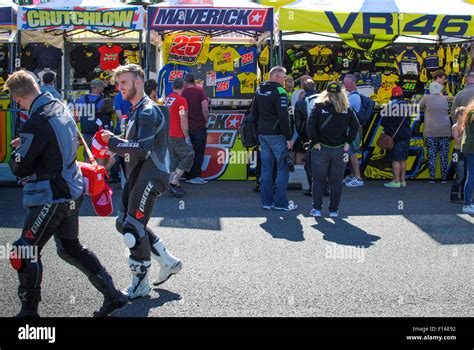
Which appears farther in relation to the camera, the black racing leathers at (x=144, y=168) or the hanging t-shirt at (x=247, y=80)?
the hanging t-shirt at (x=247, y=80)

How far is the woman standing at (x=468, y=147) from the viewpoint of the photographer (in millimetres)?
9844

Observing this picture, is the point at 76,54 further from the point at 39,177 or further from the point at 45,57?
the point at 39,177

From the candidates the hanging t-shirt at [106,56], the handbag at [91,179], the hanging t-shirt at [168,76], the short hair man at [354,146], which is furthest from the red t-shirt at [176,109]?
the handbag at [91,179]

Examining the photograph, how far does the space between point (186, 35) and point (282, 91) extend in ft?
19.9

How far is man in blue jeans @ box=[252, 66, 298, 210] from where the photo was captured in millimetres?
9922

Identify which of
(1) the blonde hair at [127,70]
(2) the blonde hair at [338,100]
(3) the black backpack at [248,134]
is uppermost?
(1) the blonde hair at [127,70]

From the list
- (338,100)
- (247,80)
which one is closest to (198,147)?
(247,80)

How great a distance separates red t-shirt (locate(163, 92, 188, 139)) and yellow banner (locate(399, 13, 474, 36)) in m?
4.24

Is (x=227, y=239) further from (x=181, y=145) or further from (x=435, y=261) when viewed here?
(x=181, y=145)

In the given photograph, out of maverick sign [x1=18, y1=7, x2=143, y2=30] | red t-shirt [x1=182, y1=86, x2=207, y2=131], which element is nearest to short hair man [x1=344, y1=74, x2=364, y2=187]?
red t-shirt [x1=182, y1=86, x2=207, y2=131]

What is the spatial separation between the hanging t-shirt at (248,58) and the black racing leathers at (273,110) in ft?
18.6

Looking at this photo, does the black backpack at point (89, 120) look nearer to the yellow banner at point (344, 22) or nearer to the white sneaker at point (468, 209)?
the yellow banner at point (344, 22)

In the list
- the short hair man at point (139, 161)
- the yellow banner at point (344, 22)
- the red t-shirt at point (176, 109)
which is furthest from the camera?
the yellow banner at point (344, 22)

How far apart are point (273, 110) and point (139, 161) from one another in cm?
441
